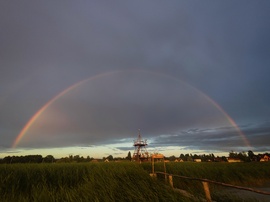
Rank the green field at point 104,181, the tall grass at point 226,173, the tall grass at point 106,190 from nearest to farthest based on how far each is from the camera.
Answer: the tall grass at point 106,190 → the green field at point 104,181 → the tall grass at point 226,173

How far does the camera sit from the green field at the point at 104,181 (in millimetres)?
8376

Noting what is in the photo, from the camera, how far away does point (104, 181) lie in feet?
32.3

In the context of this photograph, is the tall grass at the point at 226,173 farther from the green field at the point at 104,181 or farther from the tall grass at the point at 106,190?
the tall grass at the point at 106,190

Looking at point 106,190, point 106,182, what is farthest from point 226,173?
point 106,190

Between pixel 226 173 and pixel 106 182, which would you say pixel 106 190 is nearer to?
pixel 106 182

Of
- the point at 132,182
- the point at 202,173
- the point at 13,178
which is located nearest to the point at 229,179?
the point at 202,173

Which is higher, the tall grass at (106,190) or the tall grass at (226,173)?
the tall grass at (226,173)

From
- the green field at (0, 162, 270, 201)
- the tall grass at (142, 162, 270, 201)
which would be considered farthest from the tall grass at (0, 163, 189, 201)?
the tall grass at (142, 162, 270, 201)

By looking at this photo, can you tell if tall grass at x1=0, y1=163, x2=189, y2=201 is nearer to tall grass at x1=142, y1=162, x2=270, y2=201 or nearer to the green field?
the green field

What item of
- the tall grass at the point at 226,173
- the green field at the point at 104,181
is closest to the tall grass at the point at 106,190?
the green field at the point at 104,181

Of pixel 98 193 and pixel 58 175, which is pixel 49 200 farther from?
pixel 58 175

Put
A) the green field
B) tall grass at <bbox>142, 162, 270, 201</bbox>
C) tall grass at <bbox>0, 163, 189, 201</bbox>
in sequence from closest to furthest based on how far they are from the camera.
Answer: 1. tall grass at <bbox>0, 163, 189, 201</bbox>
2. the green field
3. tall grass at <bbox>142, 162, 270, 201</bbox>

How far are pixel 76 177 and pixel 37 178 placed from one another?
3.15 m

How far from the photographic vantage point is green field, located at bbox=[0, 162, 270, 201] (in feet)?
27.5
